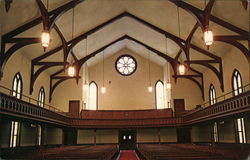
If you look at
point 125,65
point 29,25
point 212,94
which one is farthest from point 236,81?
point 29,25

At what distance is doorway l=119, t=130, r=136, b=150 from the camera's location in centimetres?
2782

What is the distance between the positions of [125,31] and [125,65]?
17.3 ft

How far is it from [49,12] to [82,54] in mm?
10408

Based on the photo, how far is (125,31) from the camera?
25172mm

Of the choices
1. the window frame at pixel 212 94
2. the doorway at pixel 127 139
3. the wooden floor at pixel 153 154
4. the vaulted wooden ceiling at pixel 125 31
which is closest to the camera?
the wooden floor at pixel 153 154

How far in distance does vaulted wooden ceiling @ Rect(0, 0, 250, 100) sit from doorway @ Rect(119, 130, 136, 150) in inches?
329

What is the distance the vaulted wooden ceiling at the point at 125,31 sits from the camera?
14.5 meters

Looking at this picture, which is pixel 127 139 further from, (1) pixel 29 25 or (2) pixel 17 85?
(1) pixel 29 25

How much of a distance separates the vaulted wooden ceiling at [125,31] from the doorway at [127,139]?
27.4ft

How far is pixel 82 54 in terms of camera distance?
25.0 metres

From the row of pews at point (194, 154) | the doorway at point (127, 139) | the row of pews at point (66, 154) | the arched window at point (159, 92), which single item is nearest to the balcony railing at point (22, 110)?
the row of pews at point (66, 154)

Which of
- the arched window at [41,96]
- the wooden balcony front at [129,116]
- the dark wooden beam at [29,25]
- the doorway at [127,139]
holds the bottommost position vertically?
the doorway at [127,139]

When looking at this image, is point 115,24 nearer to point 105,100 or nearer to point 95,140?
point 105,100

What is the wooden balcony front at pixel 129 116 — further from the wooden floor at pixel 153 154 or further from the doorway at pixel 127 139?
the doorway at pixel 127 139
